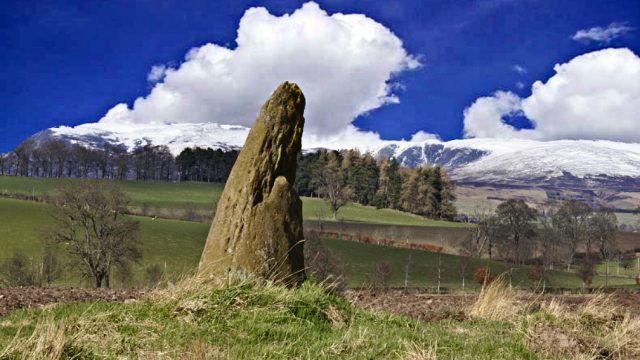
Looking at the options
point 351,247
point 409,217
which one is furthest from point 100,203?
point 409,217

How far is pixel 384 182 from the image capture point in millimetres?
146000

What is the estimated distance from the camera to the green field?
62.9m

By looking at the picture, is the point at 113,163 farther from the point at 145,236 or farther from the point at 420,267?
the point at 420,267

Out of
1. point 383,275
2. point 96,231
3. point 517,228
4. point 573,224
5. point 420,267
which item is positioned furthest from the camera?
point 573,224

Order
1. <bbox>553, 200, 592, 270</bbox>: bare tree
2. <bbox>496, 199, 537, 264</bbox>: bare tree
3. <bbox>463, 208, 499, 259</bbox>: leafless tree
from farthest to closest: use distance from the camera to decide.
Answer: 1. <bbox>553, 200, 592, 270</bbox>: bare tree
2. <bbox>463, 208, 499, 259</bbox>: leafless tree
3. <bbox>496, 199, 537, 264</bbox>: bare tree

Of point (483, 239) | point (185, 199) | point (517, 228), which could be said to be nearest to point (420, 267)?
point (483, 239)

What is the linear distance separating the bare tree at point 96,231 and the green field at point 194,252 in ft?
29.3

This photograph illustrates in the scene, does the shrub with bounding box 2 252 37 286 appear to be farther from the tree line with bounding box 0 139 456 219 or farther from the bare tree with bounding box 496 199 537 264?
the bare tree with bounding box 496 199 537 264

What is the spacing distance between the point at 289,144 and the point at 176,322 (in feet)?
19.9

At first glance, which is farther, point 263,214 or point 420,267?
point 420,267

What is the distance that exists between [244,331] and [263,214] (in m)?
4.17

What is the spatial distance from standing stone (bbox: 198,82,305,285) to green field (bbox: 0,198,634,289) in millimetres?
47584

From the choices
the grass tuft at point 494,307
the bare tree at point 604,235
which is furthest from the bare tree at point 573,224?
the grass tuft at point 494,307

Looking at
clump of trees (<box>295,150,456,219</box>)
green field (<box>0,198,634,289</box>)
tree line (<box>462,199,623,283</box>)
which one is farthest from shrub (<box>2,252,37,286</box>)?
clump of trees (<box>295,150,456,219</box>)
